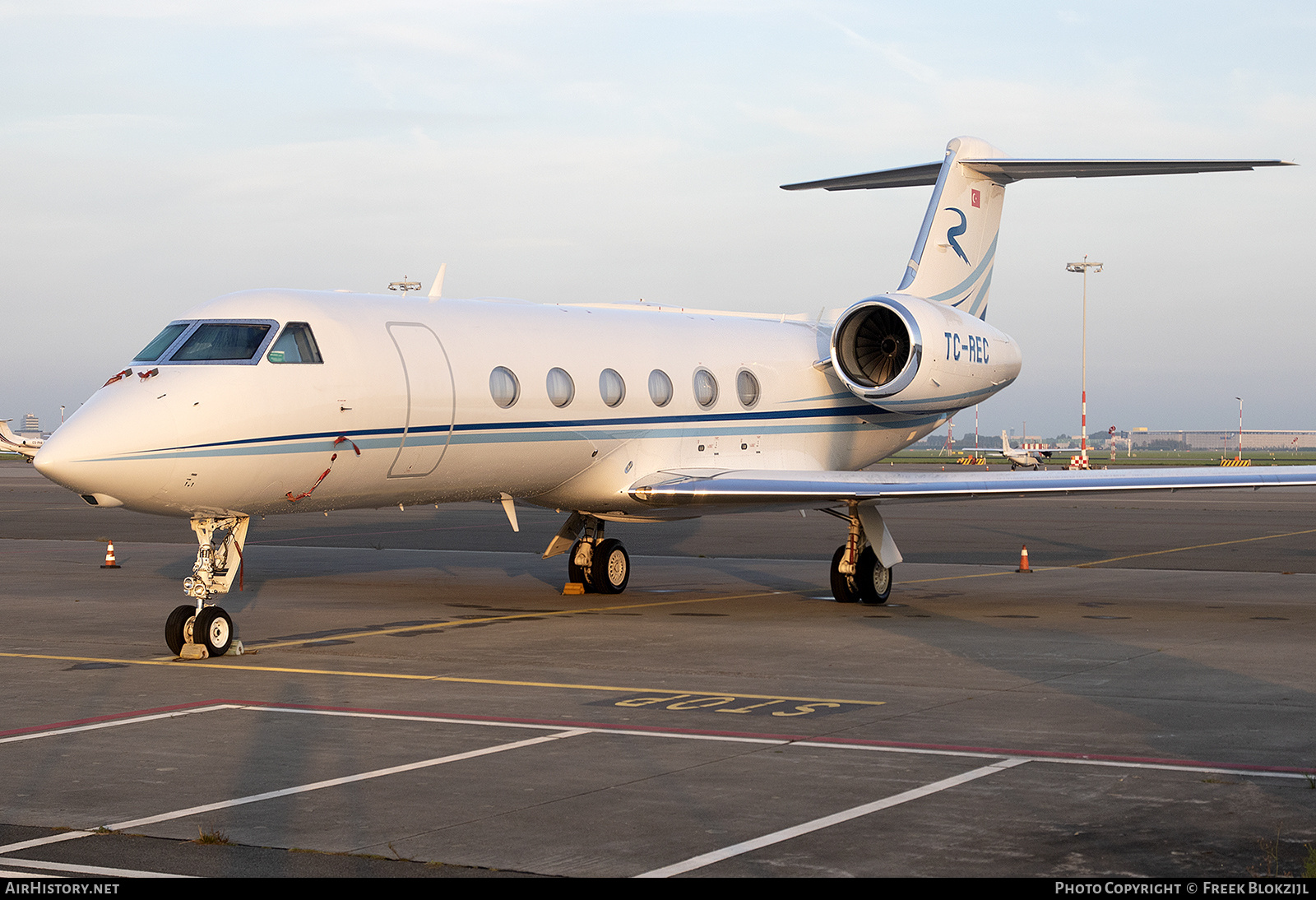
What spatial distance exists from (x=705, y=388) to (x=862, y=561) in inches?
119

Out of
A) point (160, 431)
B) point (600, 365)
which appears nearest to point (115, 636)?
point (160, 431)

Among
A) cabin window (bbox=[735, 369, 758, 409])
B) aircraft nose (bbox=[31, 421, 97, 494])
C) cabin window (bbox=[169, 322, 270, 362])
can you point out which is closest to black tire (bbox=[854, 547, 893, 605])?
cabin window (bbox=[735, 369, 758, 409])

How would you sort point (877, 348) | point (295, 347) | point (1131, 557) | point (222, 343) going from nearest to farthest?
1. point (222, 343)
2. point (295, 347)
3. point (877, 348)
4. point (1131, 557)

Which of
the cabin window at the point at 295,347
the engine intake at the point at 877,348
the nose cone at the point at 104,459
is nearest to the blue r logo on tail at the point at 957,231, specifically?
the engine intake at the point at 877,348

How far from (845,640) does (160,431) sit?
676 centimetres

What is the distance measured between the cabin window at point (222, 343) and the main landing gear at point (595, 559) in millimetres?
6100

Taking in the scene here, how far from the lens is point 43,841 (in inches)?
251

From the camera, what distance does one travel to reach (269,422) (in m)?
12.7

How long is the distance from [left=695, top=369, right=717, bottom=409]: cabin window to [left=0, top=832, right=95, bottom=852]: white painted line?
12.0 meters

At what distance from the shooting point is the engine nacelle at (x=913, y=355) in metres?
18.2

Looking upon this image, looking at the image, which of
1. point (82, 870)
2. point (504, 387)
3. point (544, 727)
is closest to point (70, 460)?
point (504, 387)

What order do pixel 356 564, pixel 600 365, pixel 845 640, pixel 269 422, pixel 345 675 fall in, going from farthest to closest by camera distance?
pixel 356 564 < pixel 600 365 < pixel 845 640 < pixel 269 422 < pixel 345 675

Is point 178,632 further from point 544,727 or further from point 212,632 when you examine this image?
point 544,727

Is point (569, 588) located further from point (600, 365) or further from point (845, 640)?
point (845, 640)
